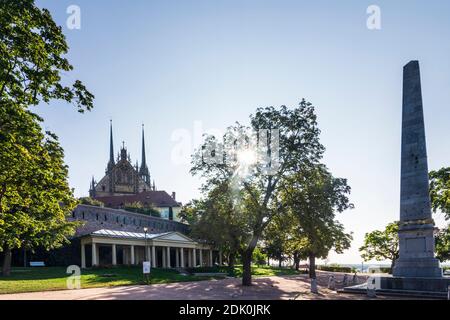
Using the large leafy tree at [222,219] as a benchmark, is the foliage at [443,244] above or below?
below

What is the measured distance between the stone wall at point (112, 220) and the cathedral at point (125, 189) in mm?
27491

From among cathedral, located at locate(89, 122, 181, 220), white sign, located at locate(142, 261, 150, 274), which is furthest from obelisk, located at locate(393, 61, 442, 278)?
cathedral, located at locate(89, 122, 181, 220)

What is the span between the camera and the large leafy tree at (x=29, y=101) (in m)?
14.2

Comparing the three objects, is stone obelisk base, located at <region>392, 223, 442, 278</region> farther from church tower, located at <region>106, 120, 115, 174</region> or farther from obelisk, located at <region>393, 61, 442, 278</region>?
church tower, located at <region>106, 120, 115, 174</region>

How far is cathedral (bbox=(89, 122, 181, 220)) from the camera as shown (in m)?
103

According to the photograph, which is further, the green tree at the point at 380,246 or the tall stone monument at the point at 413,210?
the green tree at the point at 380,246

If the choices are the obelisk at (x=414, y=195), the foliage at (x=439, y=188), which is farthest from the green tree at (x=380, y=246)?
the obelisk at (x=414, y=195)

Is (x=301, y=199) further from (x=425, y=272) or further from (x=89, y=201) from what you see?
(x=89, y=201)

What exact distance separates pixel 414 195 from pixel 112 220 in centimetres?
4734

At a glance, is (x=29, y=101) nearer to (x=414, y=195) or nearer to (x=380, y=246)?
(x=414, y=195)

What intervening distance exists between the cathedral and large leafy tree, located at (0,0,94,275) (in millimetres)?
84686

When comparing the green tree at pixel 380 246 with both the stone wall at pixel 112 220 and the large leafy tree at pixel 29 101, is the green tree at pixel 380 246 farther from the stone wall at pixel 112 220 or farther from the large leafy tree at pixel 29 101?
the large leafy tree at pixel 29 101

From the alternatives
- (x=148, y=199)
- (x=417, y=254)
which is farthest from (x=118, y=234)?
(x=148, y=199)
